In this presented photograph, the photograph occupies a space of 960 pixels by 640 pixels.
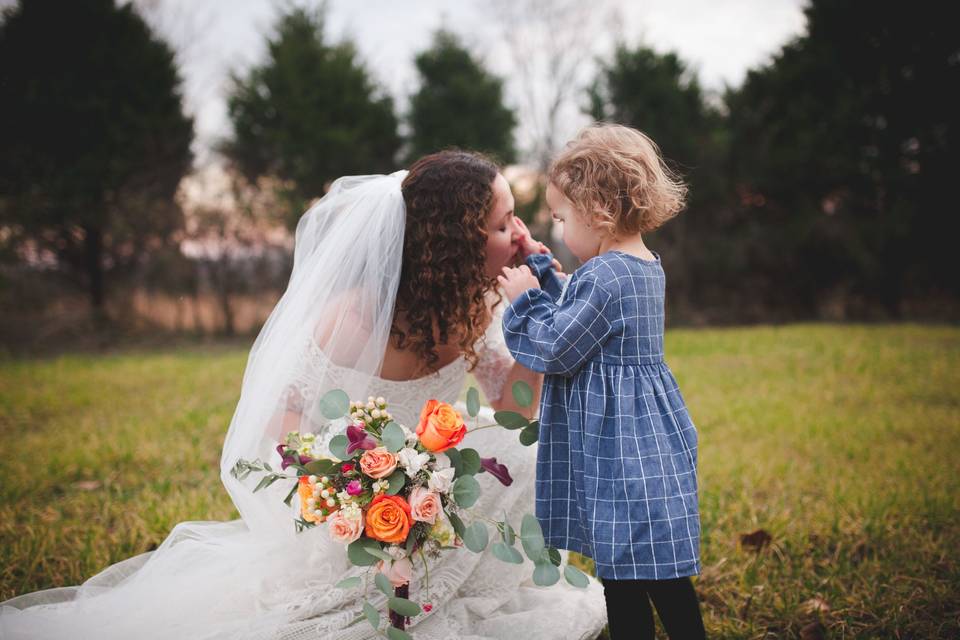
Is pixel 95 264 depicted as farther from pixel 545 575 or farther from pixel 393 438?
pixel 545 575

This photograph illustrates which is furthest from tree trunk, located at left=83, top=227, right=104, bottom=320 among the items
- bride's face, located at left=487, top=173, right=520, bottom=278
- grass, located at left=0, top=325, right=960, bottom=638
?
bride's face, located at left=487, top=173, right=520, bottom=278

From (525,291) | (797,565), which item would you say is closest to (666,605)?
(525,291)

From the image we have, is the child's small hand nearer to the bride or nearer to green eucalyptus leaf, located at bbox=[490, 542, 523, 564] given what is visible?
the bride

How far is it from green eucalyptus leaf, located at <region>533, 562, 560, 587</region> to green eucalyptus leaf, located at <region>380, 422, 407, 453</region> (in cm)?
49

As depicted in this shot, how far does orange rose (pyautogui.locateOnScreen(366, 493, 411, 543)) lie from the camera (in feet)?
5.16

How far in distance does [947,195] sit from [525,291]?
13.0m

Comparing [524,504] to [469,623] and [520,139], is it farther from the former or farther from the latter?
[520,139]

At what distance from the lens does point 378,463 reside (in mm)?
1595

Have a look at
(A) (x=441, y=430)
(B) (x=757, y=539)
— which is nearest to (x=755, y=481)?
(B) (x=757, y=539)

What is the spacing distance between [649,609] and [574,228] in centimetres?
122

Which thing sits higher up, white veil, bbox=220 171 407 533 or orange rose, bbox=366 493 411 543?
white veil, bbox=220 171 407 533

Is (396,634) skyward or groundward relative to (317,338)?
groundward

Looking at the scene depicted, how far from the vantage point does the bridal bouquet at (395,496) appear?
160cm

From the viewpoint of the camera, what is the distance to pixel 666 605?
1.82 meters
